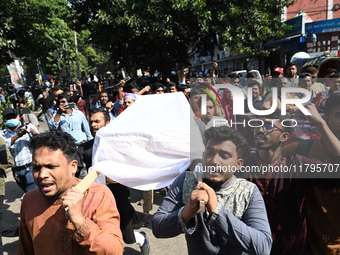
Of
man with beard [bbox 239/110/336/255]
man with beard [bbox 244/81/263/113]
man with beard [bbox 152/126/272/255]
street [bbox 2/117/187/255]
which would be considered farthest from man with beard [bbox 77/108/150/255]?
man with beard [bbox 244/81/263/113]

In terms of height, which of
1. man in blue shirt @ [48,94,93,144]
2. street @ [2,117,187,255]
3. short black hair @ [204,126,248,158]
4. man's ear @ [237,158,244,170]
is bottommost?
street @ [2,117,187,255]

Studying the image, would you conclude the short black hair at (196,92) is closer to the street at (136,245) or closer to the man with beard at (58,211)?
the man with beard at (58,211)

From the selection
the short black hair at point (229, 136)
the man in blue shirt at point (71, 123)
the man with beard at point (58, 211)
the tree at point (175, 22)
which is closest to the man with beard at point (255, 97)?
the short black hair at point (229, 136)

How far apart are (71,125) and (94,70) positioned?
50.2 metres

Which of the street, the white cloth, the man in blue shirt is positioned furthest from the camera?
the man in blue shirt

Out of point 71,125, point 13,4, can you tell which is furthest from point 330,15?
point 71,125

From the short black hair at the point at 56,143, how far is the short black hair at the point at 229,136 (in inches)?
32.8

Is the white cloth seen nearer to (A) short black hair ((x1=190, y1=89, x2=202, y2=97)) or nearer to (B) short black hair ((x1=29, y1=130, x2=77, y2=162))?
(A) short black hair ((x1=190, y1=89, x2=202, y2=97))

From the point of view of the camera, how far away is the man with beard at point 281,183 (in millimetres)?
1678

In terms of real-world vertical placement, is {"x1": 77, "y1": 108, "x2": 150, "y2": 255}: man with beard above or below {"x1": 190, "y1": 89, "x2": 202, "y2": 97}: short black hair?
below

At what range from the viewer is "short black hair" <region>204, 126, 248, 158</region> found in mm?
1544

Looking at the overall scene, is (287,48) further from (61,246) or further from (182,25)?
(61,246)

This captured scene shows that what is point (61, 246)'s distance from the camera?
1.53 meters

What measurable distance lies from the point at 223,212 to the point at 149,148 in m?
1.13
